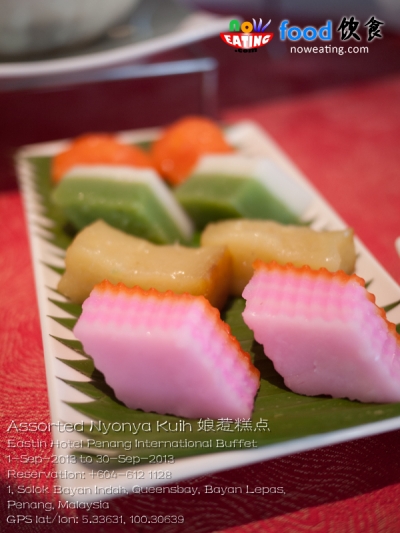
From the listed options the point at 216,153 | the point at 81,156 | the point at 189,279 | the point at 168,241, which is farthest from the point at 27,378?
the point at 216,153

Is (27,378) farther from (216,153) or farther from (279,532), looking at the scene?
(216,153)

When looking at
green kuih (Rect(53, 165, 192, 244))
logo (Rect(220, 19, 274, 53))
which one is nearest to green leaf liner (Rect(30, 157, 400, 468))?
green kuih (Rect(53, 165, 192, 244))

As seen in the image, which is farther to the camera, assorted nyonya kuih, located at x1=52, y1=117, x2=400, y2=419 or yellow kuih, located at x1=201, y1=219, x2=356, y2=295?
yellow kuih, located at x1=201, y1=219, x2=356, y2=295

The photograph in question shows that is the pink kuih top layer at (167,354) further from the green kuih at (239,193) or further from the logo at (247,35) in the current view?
the logo at (247,35)

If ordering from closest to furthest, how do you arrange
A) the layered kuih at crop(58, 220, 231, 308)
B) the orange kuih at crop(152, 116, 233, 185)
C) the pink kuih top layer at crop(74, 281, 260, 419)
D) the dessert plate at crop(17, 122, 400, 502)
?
the dessert plate at crop(17, 122, 400, 502) → the pink kuih top layer at crop(74, 281, 260, 419) → the layered kuih at crop(58, 220, 231, 308) → the orange kuih at crop(152, 116, 233, 185)

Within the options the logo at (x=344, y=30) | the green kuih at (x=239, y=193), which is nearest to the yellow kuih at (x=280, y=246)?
the green kuih at (x=239, y=193)

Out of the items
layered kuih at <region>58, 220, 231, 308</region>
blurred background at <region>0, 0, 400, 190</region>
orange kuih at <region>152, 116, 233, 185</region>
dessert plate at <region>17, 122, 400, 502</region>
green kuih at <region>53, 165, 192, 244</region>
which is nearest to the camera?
dessert plate at <region>17, 122, 400, 502</region>

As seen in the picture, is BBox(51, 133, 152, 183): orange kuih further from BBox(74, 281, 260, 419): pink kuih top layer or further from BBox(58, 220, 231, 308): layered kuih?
BBox(74, 281, 260, 419): pink kuih top layer
